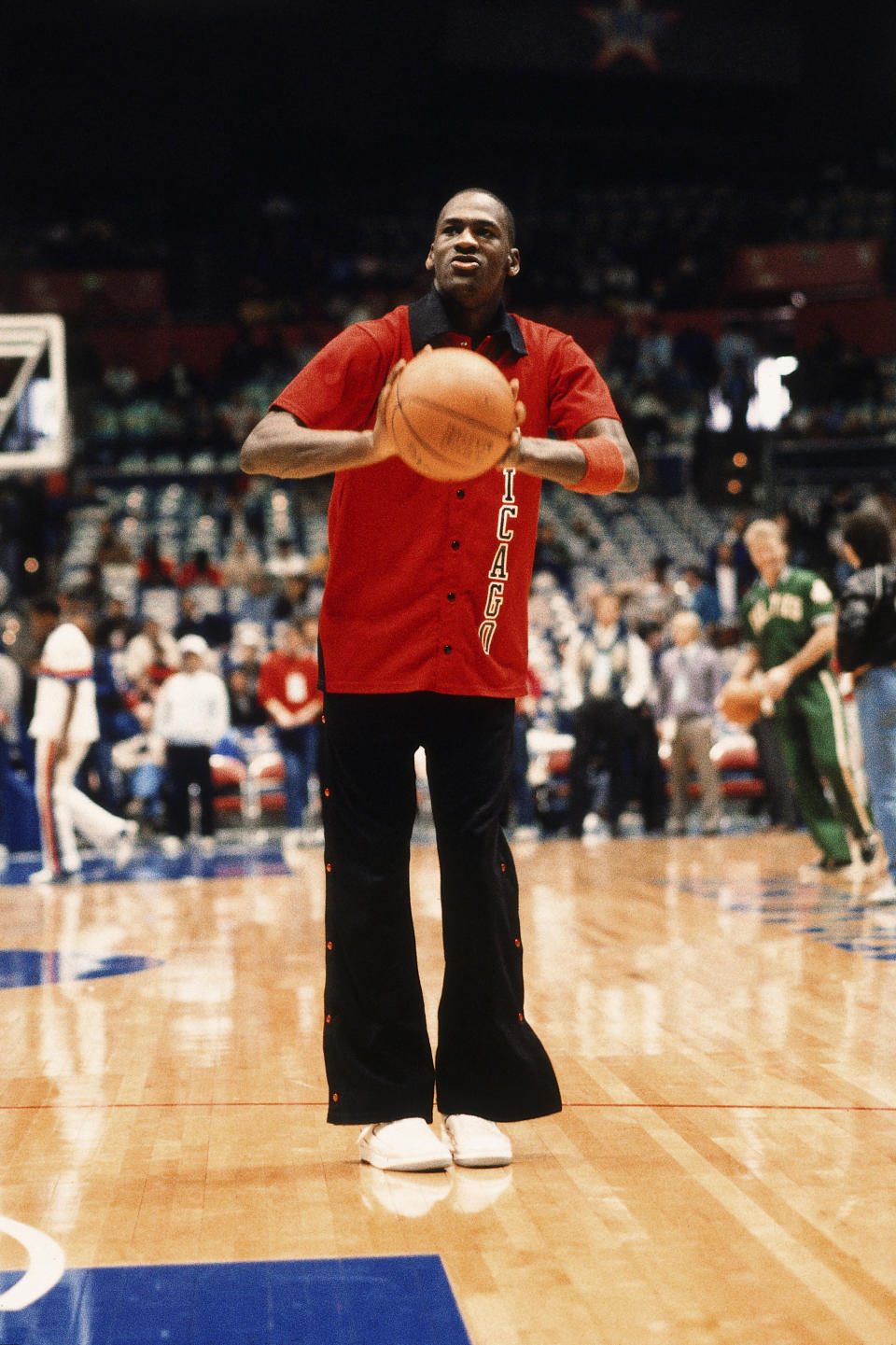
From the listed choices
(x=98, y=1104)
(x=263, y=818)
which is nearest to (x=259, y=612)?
(x=263, y=818)

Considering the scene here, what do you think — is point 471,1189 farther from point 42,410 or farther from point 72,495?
point 72,495

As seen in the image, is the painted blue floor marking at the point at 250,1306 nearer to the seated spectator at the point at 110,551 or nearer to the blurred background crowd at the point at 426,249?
the blurred background crowd at the point at 426,249

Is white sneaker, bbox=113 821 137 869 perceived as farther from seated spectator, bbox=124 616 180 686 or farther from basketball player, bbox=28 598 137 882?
seated spectator, bbox=124 616 180 686

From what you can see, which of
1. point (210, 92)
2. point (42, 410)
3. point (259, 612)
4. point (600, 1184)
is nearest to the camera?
point (600, 1184)

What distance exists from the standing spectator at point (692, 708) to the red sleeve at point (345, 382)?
8.78m

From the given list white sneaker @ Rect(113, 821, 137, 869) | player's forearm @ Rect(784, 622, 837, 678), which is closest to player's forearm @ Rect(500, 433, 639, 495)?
player's forearm @ Rect(784, 622, 837, 678)

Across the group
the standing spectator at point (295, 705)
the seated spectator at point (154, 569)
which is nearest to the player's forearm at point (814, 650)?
the standing spectator at point (295, 705)

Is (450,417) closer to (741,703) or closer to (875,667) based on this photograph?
(875,667)

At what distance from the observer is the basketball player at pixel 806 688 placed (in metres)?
8.34

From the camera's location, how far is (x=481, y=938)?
3182mm

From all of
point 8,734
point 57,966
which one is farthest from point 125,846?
point 57,966

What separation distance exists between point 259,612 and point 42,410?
12.1 ft

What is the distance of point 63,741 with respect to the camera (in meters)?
9.84

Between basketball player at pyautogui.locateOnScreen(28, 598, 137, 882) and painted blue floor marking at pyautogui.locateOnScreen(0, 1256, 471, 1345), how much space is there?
7549mm
